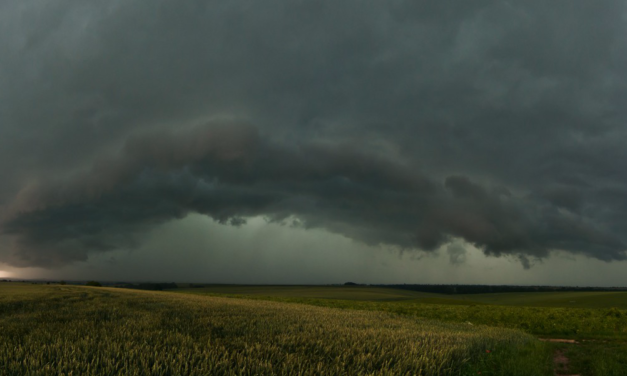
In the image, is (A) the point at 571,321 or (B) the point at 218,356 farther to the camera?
(A) the point at 571,321

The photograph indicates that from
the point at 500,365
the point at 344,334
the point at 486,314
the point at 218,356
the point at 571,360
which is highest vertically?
the point at 218,356

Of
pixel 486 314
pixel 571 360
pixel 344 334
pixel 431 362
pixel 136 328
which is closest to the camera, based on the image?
pixel 431 362

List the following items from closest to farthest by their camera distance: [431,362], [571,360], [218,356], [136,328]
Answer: [218,356], [431,362], [136,328], [571,360]

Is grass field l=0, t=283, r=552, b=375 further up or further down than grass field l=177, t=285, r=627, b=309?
further up

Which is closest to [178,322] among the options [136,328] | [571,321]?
[136,328]

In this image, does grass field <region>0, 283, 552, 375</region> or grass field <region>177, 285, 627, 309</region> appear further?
grass field <region>177, 285, 627, 309</region>

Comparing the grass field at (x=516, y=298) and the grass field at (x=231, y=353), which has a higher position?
the grass field at (x=231, y=353)

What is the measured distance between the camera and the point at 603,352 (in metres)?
14.4

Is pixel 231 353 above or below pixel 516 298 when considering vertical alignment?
above

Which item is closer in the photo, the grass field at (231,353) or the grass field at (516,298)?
the grass field at (231,353)

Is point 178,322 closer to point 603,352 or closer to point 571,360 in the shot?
point 571,360

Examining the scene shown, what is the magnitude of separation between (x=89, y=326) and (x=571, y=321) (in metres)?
32.4

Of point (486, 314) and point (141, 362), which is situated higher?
point (141, 362)

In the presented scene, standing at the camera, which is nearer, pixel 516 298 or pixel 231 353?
pixel 231 353
